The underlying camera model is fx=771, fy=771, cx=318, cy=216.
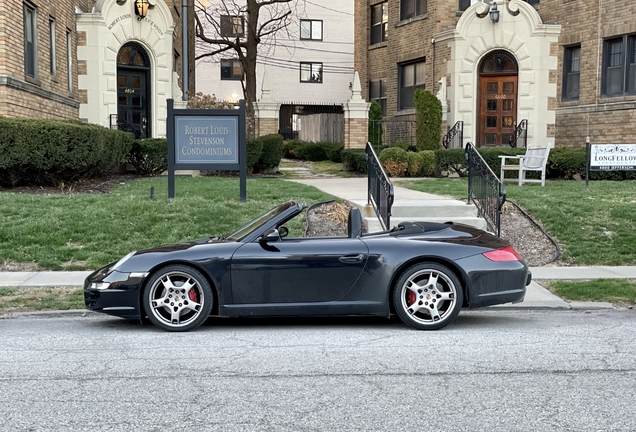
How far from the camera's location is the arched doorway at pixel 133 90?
75.7 feet

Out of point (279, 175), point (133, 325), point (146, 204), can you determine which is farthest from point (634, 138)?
point (133, 325)

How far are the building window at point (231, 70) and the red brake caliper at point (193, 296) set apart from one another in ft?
137

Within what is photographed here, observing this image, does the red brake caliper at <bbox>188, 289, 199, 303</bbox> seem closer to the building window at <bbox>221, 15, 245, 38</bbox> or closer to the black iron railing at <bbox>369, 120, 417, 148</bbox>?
the black iron railing at <bbox>369, 120, 417, 148</bbox>

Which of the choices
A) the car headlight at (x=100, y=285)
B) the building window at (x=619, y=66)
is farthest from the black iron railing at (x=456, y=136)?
the car headlight at (x=100, y=285)

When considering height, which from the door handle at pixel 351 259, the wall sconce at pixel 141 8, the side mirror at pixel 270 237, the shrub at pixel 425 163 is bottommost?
the door handle at pixel 351 259

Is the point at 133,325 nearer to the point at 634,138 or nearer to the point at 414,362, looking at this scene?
the point at 414,362

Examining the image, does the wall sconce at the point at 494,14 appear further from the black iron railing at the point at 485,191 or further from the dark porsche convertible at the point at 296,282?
the dark porsche convertible at the point at 296,282

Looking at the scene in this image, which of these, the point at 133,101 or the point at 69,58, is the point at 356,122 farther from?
the point at 69,58

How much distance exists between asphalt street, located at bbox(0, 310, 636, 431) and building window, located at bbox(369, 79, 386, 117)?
2485 centimetres

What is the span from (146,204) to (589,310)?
24.2 ft

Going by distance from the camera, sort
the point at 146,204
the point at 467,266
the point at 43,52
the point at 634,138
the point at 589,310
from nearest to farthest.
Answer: the point at 467,266, the point at 589,310, the point at 146,204, the point at 43,52, the point at 634,138

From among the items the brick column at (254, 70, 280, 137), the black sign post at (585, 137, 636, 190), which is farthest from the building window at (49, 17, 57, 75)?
the black sign post at (585, 137, 636, 190)

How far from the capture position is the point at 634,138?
23.1m

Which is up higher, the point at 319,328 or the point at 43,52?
the point at 43,52
